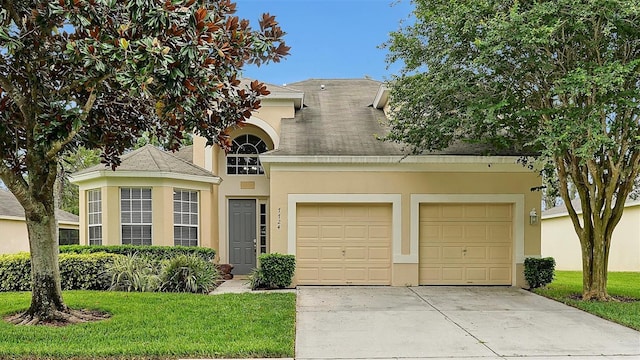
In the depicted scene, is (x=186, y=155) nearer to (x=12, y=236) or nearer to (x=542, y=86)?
(x=12, y=236)

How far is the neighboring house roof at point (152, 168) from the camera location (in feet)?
43.9

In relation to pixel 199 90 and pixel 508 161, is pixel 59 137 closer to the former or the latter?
pixel 199 90

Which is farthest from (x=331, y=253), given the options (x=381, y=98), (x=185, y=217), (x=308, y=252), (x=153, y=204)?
(x=381, y=98)

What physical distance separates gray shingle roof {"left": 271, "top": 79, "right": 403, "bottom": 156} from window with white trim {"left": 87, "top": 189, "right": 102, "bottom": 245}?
574cm

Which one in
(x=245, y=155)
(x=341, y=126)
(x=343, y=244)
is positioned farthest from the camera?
(x=245, y=155)

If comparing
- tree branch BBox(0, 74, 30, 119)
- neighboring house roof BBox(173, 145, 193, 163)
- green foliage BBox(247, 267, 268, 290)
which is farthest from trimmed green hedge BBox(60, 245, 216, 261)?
tree branch BBox(0, 74, 30, 119)

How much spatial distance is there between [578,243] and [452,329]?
17.2 meters

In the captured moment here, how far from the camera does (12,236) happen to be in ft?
67.3

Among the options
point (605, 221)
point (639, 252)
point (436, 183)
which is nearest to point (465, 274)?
point (436, 183)

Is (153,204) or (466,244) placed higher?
(153,204)

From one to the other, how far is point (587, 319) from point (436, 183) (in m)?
4.74

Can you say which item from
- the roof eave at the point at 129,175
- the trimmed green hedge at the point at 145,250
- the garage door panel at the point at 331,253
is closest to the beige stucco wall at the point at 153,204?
the roof eave at the point at 129,175

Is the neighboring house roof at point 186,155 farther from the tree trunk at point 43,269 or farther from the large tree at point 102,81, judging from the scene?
the tree trunk at point 43,269

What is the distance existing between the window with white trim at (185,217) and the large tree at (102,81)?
467 centimetres
